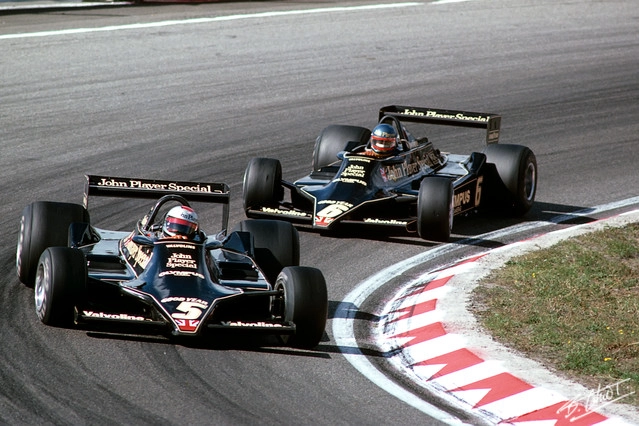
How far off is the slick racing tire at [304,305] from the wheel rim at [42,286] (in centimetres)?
187

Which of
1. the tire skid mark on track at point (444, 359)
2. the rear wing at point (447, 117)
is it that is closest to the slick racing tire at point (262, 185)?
the tire skid mark on track at point (444, 359)

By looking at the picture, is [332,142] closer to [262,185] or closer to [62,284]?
[262,185]

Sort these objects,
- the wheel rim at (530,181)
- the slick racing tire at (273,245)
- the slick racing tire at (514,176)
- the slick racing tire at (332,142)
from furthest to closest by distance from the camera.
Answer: the slick racing tire at (332,142) < the wheel rim at (530,181) < the slick racing tire at (514,176) < the slick racing tire at (273,245)

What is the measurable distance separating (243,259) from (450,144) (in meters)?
8.65

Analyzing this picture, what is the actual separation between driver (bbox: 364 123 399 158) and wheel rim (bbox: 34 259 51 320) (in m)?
5.36

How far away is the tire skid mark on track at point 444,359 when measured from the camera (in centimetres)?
827

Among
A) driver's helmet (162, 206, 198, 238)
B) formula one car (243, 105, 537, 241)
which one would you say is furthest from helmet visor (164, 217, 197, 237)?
formula one car (243, 105, 537, 241)

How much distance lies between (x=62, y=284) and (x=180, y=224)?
1.35 metres

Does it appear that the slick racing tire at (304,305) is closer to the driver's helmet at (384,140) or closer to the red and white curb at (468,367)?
the red and white curb at (468,367)

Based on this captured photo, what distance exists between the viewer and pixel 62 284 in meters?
9.34

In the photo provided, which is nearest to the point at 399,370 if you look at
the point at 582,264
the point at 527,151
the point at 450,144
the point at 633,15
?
the point at 582,264

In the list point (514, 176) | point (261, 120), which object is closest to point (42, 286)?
point (514, 176)

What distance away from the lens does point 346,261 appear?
41.4 ft

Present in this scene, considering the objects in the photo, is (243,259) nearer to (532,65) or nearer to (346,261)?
(346,261)
